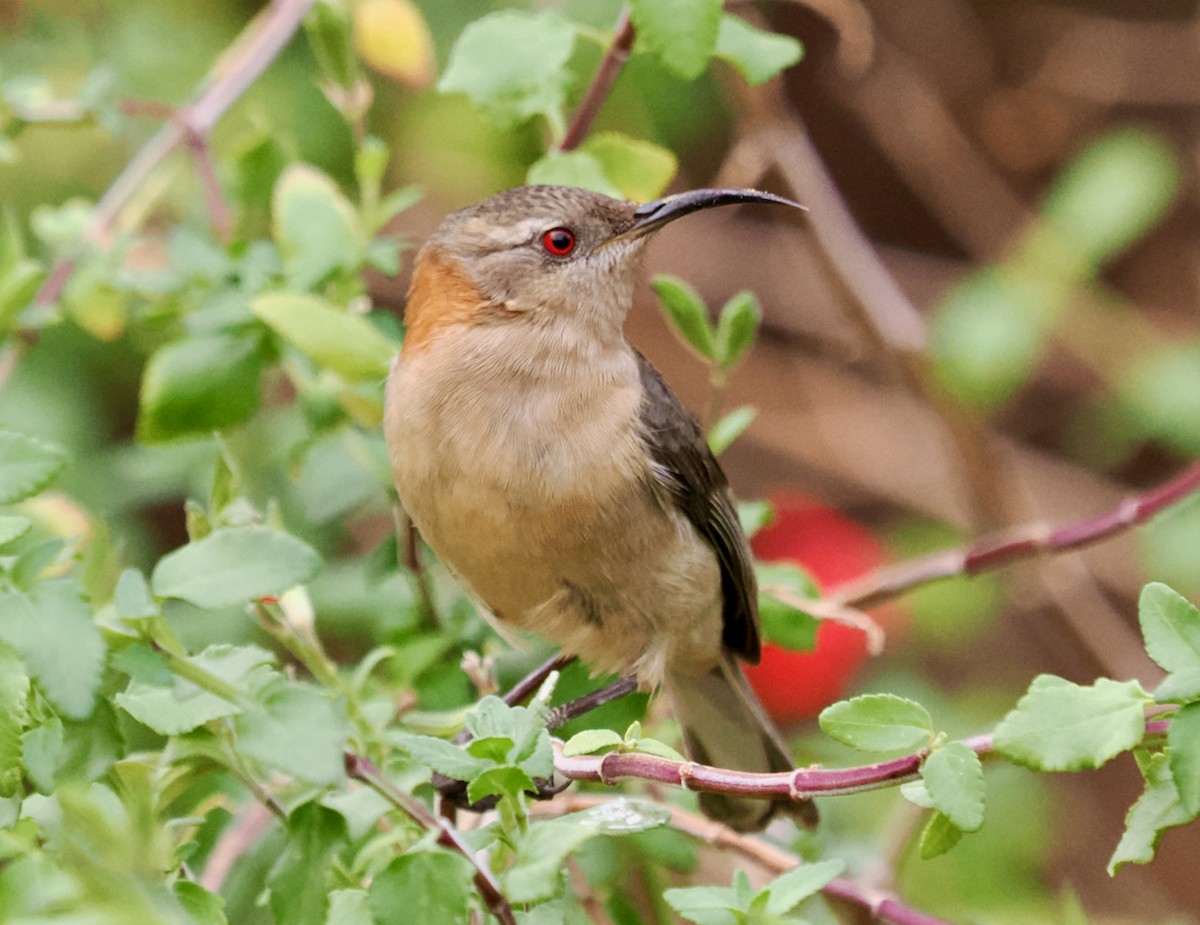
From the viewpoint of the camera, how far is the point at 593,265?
9.64 feet

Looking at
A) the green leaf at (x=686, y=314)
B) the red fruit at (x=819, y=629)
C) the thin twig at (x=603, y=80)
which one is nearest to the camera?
the thin twig at (x=603, y=80)

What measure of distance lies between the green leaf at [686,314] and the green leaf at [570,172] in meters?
0.22

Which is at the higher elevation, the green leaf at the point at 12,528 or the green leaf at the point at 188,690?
the green leaf at the point at 12,528

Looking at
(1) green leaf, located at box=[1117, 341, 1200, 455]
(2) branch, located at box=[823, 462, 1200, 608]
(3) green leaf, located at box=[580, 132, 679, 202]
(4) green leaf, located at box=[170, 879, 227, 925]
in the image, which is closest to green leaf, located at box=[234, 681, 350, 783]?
(4) green leaf, located at box=[170, 879, 227, 925]

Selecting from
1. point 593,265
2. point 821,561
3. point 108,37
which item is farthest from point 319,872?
point 108,37

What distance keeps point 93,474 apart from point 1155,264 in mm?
5543

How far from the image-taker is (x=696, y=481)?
2953 millimetres

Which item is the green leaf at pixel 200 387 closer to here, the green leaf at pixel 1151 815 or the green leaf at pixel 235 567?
the green leaf at pixel 235 567

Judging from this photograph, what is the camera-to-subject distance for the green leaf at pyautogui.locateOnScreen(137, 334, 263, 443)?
265cm

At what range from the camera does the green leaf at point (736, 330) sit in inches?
105

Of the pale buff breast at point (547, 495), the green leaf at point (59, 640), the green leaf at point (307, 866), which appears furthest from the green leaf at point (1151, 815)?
the pale buff breast at point (547, 495)

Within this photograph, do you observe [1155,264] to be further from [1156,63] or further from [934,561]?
[934,561]

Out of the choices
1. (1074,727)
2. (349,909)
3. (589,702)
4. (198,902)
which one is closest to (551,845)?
(349,909)

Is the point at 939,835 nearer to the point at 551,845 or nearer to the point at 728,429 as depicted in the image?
the point at 551,845
